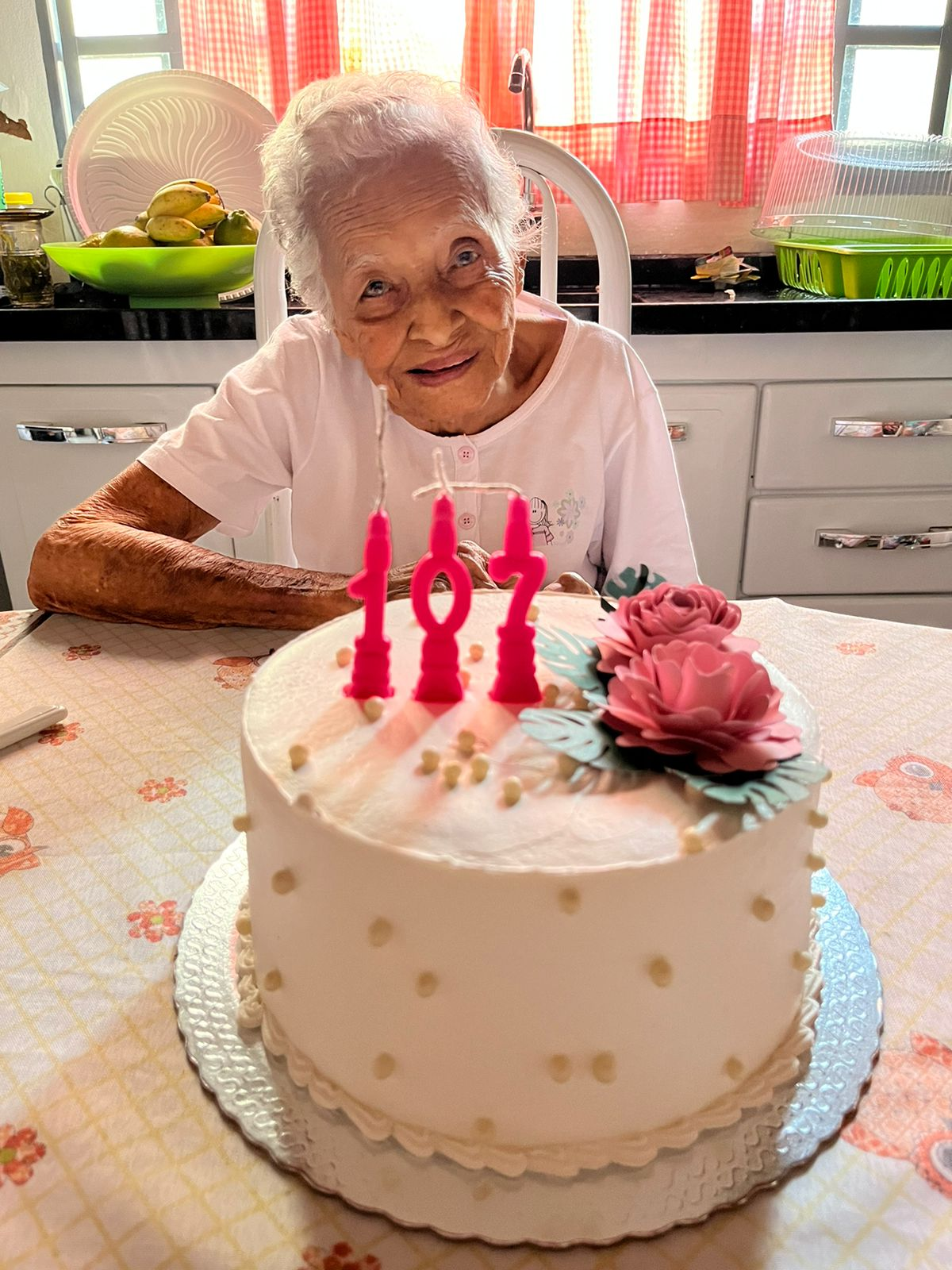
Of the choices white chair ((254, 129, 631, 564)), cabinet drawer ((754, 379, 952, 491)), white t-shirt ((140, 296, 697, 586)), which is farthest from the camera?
cabinet drawer ((754, 379, 952, 491))

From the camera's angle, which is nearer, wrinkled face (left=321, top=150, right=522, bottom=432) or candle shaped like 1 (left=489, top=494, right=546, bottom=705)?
candle shaped like 1 (left=489, top=494, right=546, bottom=705)

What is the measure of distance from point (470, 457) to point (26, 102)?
217cm

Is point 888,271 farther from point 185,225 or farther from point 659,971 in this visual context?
point 659,971

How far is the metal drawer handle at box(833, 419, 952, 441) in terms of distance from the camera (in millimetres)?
2125

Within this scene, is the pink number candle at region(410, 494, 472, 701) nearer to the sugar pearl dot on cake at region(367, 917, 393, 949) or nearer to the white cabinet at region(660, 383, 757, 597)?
the sugar pearl dot on cake at region(367, 917, 393, 949)

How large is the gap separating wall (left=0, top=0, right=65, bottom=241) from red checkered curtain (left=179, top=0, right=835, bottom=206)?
1.50 feet

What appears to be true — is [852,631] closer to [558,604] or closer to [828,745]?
[828,745]

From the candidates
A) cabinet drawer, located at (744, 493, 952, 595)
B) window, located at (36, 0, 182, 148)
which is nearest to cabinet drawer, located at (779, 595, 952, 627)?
cabinet drawer, located at (744, 493, 952, 595)

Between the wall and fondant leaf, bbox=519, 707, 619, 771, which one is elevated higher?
the wall

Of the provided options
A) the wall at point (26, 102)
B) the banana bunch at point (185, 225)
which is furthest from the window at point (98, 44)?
the banana bunch at point (185, 225)

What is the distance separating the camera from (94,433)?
2.09m

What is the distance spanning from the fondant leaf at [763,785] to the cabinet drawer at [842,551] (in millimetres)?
1766

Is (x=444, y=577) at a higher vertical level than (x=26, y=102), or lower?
lower

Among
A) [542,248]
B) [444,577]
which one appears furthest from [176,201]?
[444,577]
